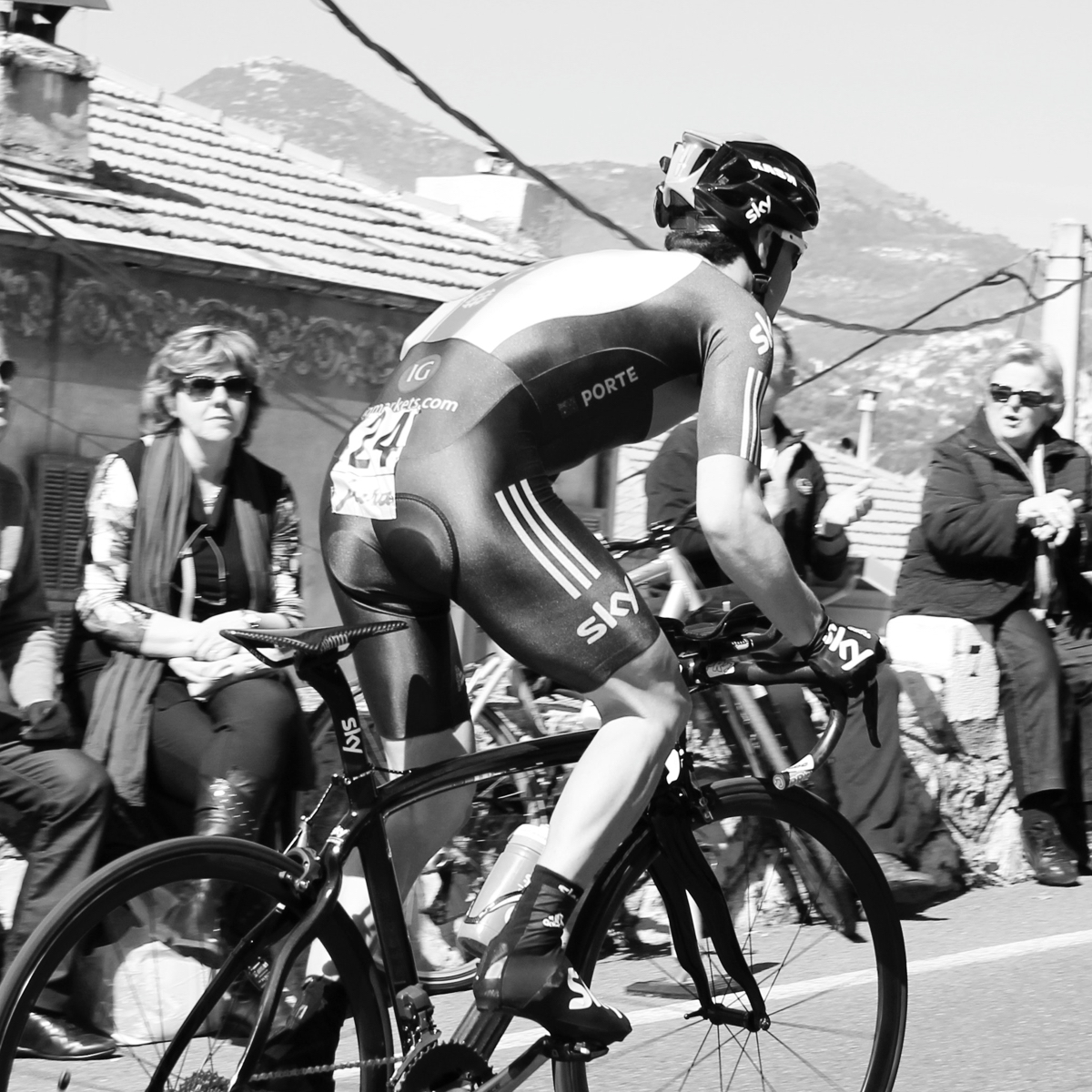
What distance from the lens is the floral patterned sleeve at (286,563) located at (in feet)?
17.8

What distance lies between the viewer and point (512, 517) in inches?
129

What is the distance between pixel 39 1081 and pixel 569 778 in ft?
3.52

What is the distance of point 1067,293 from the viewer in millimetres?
12484

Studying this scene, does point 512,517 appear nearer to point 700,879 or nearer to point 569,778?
point 569,778

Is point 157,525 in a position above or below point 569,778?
above

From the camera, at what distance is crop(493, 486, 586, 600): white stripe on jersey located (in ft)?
10.7

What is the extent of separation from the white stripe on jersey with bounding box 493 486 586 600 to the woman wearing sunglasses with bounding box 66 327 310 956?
1.97 meters

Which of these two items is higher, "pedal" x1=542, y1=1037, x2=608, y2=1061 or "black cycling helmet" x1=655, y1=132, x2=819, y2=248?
"black cycling helmet" x1=655, y1=132, x2=819, y2=248

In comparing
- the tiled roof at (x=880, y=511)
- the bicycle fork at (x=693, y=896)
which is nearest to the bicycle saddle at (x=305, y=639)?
the bicycle fork at (x=693, y=896)

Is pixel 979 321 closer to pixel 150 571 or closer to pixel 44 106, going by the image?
pixel 44 106

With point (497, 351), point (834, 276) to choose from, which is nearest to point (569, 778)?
point (497, 351)

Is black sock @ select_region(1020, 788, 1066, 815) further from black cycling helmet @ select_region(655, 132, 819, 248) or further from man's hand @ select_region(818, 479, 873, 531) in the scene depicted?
black cycling helmet @ select_region(655, 132, 819, 248)

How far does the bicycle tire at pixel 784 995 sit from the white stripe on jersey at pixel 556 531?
64 cm

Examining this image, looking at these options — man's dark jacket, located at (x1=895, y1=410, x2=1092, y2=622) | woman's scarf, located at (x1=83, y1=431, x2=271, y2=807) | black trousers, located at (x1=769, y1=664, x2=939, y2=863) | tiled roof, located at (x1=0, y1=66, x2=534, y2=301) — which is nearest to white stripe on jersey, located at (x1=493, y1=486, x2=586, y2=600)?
woman's scarf, located at (x1=83, y1=431, x2=271, y2=807)
